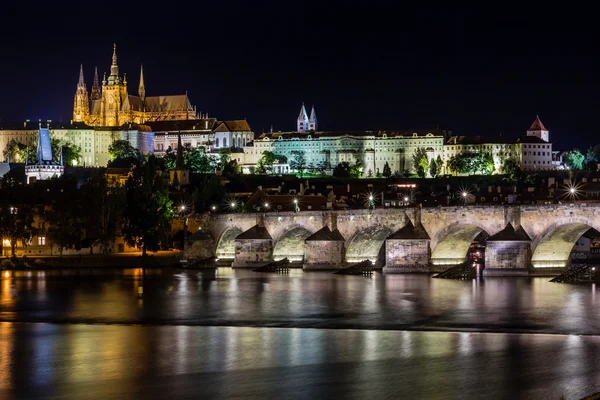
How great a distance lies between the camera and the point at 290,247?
61438 millimetres

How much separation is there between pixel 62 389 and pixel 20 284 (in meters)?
27.6

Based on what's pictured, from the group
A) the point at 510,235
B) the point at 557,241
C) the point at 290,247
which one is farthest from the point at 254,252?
the point at 557,241

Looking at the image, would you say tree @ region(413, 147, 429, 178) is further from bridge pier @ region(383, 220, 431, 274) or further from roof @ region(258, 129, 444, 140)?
bridge pier @ region(383, 220, 431, 274)

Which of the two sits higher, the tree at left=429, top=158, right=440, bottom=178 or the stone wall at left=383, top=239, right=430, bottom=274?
the tree at left=429, top=158, right=440, bottom=178

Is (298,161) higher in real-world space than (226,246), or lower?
higher

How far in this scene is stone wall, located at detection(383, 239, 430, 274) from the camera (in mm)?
52031

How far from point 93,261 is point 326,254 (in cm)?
1536

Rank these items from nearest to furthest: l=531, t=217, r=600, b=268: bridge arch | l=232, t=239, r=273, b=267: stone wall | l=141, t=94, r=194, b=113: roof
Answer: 1. l=531, t=217, r=600, b=268: bridge arch
2. l=232, t=239, r=273, b=267: stone wall
3. l=141, t=94, r=194, b=113: roof

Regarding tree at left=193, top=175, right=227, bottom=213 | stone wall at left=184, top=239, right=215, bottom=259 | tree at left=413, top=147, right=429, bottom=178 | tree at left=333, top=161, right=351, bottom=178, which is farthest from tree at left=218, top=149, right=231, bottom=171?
stone wall at left=184, top=239, right=215, bottom=259

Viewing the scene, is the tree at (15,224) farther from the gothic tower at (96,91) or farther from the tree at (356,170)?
the gothic tower at (96,91)

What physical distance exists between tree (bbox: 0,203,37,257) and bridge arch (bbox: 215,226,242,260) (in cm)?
1106

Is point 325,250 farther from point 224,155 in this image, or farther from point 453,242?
point 224,155

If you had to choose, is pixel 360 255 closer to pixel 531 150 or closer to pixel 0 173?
pixel 0 173

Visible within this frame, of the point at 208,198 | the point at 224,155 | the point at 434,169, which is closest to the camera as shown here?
the point at 208,198
